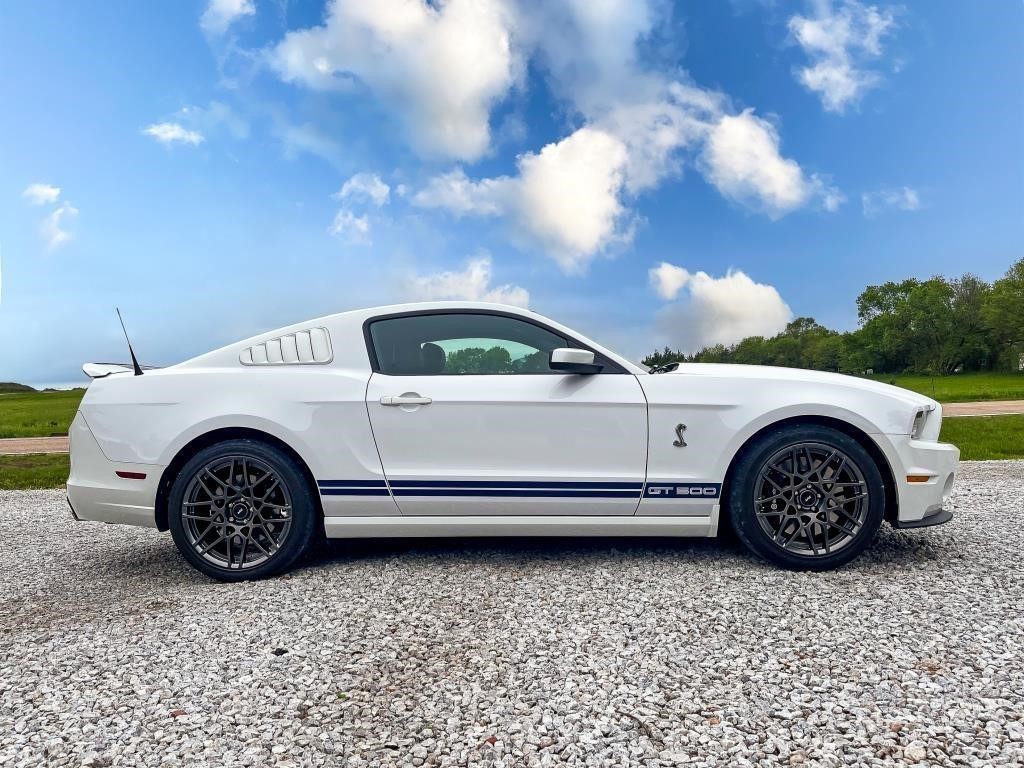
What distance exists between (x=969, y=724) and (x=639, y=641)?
1150 millimetres

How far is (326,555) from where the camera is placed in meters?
4.11

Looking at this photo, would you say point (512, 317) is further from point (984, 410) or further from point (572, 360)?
point (984, 410)

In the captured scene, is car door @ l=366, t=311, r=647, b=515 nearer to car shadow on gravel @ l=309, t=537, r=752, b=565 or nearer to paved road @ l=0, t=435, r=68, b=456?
car shadow on gravel @ l=309, t=537, r=752, b=565

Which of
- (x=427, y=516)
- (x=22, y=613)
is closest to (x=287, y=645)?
(x=427, y=516)

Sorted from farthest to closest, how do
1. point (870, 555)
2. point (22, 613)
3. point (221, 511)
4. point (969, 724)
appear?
point (870, 555)
point (221, 511)
point (22, 613)
point (969, 724)

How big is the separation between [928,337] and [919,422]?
60146 mm

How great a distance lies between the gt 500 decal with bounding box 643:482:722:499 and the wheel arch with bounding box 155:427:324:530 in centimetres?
188

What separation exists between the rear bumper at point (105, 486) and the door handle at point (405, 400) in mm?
1359

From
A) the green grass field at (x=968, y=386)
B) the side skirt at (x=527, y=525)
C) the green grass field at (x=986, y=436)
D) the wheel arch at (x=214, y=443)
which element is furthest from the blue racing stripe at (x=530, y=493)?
the green grass field at (x=968, y=386)

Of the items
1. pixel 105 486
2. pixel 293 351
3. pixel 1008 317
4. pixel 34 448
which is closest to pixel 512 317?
pixel 293 351

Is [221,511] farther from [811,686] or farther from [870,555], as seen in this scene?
[870,555]

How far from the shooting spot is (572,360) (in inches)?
136

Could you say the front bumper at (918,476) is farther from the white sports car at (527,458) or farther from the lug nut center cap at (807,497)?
the lug nut center cap at (807,497)

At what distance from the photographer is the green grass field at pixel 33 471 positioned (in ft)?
29.6
